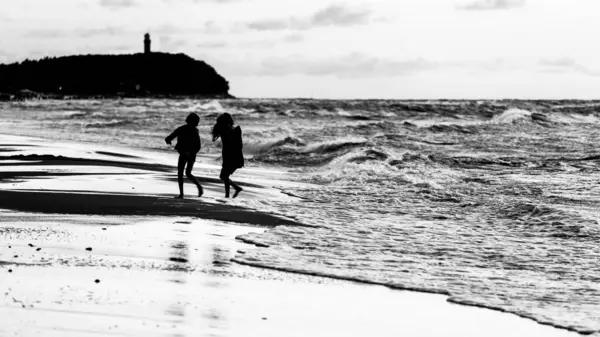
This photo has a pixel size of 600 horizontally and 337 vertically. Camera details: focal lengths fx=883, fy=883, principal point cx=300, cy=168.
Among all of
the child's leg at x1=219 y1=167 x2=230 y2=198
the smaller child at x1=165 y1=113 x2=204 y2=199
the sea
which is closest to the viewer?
the sea

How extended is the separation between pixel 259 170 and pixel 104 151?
169 inches

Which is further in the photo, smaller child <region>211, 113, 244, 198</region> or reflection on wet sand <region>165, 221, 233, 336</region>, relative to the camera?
smaller child <region>211, 113, 244, 198</region>

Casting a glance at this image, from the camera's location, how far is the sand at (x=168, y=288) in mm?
5766

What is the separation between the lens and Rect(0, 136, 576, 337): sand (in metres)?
5.77

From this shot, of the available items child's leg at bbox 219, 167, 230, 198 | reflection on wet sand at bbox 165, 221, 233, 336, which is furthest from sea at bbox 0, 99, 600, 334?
child's leg at bbox 219, 167, 230, 198

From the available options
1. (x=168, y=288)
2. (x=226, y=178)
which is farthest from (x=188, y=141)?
(x=168, y=288)

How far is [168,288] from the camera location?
6.70 metres

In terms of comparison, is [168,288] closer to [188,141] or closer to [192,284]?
[192,284]

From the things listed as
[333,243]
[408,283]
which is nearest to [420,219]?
[333,243]

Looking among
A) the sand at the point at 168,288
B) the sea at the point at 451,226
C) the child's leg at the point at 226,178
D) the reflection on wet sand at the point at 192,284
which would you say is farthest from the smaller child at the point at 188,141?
the reflection on wet sand at the point at 192,284

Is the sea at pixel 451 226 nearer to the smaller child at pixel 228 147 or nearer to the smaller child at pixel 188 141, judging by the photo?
the smaller child at pixel 228 147

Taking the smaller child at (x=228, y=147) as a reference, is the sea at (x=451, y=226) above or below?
below

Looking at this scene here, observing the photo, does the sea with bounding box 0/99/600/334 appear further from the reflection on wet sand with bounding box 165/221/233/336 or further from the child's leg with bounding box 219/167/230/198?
the child's leg with bounding box 219/167/230/198

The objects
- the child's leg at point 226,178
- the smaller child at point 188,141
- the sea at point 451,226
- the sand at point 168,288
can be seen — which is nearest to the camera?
the sand at point 168,288
